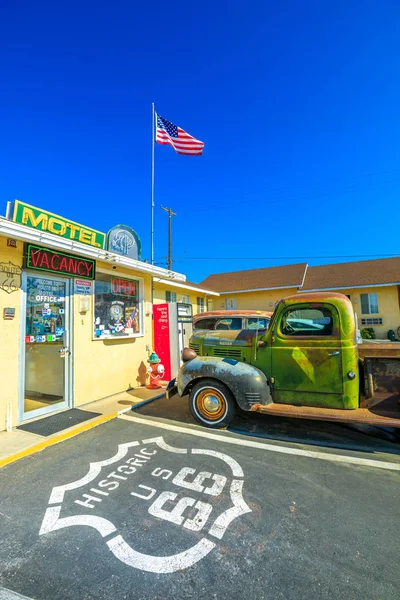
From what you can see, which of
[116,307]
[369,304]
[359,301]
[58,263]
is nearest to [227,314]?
[116,307]

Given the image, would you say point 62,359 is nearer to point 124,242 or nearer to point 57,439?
point 57,439

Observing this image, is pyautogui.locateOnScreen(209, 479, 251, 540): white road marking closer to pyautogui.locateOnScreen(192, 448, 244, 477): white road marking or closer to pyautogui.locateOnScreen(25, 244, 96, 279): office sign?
pyautogui.locateOnScreen(192, 448, 244, 477): white road marking

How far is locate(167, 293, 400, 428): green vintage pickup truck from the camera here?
149 inches

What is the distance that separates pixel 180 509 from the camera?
2605mm

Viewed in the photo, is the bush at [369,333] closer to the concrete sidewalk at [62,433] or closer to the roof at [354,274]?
the roof at [354,274]

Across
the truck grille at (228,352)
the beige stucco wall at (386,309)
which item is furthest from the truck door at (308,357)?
the beige stucco wall at (386,309)

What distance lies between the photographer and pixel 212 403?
4.67 m

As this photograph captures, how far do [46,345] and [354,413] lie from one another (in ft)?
17.7

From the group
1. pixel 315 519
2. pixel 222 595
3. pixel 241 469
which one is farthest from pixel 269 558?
pixel 241 469

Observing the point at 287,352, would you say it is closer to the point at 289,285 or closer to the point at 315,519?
the point at 315,519

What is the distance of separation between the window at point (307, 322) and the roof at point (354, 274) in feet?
47.7

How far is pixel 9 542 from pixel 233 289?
17306mm

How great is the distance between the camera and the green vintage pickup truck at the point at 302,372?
378 cm

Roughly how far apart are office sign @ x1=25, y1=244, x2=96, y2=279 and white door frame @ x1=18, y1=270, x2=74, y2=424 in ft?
0.48
